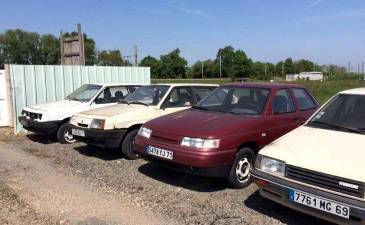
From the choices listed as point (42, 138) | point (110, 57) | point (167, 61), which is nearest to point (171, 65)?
point (167, 61)

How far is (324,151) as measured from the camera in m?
4.59

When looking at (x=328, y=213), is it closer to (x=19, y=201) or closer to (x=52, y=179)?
(x=19, y=201)

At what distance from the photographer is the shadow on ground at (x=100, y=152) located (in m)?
8.61

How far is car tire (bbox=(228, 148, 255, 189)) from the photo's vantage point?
6027 millimetres

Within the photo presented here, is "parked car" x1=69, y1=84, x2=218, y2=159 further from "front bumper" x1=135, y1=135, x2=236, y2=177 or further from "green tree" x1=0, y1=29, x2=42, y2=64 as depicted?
"green tree" x1=0, y1=29, x2=42, y2=64

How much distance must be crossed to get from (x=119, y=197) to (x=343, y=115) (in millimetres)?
3248

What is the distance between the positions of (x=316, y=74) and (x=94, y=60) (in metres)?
59.8

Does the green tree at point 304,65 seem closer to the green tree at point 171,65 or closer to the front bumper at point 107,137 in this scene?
the green tree at point 171,65

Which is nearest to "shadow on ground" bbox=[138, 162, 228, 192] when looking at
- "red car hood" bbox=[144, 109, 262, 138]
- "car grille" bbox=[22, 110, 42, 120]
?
"red car hood" bbox=[144, 109, 262, 138]

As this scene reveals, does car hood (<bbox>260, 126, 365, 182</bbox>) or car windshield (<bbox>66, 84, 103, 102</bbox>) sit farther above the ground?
car windshield (<bbox>66, 84, 103, 102</bbox>)

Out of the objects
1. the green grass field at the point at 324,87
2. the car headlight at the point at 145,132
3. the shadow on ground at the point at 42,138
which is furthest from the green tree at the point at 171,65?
the car headlight at the point at 145,132

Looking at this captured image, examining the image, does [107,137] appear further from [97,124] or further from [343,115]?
[343,115]

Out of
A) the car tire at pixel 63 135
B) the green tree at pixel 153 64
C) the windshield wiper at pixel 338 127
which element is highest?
the green tree at pixel 153 64

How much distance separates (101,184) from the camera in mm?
6520
